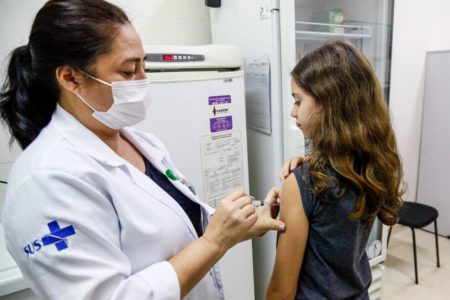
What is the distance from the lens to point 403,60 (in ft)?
8.26

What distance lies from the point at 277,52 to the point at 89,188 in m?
0.99

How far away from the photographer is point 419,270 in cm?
219

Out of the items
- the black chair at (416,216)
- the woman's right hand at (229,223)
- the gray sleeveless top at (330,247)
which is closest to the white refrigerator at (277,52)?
the black chair at (416,216)

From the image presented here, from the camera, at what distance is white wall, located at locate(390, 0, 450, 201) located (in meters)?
2.47

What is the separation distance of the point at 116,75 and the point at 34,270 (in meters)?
0.40

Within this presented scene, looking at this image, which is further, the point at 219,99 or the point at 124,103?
the point at 219,99

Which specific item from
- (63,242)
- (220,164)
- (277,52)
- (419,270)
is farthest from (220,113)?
(419,270)

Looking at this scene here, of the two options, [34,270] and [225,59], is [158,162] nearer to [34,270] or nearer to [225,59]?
[34,270]

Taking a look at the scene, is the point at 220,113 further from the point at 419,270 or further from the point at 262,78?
the point at 419,270

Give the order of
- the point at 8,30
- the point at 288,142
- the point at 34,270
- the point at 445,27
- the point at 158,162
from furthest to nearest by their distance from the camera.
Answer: the point at 445,27
the point at 288,142
the point at 8,30
the point at 158,162
the point at 34,270

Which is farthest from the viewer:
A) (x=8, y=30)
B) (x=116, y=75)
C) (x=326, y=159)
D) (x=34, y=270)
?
(x=8, y=30)

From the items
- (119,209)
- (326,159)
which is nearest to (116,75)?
(119,209)

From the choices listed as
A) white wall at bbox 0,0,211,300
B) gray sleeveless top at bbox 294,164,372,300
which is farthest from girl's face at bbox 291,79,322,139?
white wall at bbox 0,0,211,300

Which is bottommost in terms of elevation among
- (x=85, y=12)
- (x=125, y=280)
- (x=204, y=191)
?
(x=204, y=191)
